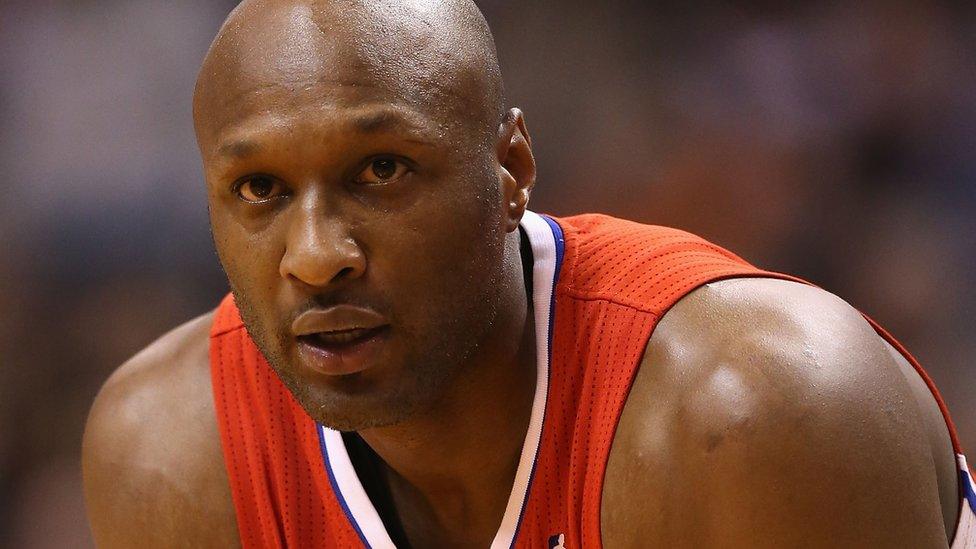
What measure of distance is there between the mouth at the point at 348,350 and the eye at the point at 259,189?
18cm

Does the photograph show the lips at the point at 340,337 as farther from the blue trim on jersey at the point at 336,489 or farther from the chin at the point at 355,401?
the blue trim on jersey at the point at 336,489

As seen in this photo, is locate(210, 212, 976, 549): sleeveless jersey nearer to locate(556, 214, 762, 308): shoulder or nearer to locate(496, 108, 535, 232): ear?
locate(556, 214, 762, 308): shoulder

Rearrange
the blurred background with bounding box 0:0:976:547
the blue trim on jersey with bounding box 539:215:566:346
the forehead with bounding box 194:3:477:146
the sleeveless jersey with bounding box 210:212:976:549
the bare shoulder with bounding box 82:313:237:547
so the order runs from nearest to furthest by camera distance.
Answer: the forehead with bounding box 194:3:477:146
the sleeveless jersey with bounding box 210:212:976:549
the blue trim on jersey with bounding box 539:215:566:346
the bare shoulder with bounding box 82:313:237:547
the blurred background with bounding box 0:0:976:547

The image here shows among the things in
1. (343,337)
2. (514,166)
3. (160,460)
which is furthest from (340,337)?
(160,460)

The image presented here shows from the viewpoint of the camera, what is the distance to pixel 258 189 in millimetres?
1486

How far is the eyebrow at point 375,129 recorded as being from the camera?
1425 millimetres

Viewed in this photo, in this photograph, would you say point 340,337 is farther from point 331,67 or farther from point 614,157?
point 614,157

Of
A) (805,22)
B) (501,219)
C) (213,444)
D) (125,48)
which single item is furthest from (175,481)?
(805,22)

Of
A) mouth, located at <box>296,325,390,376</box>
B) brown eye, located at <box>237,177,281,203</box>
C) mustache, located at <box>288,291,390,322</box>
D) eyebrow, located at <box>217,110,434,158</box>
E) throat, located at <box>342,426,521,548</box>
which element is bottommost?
throat, located at <box>342,426,521,548</box>

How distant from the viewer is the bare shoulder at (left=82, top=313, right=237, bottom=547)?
177cm

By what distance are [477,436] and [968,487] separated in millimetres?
651

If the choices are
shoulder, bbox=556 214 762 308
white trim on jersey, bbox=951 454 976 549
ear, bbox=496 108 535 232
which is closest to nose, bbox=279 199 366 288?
ear, bbox=496 108 535 232

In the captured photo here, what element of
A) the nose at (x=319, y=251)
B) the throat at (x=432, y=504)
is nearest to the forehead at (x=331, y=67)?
the nose at (x=319, y=251)

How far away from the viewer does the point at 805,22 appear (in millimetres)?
3244
